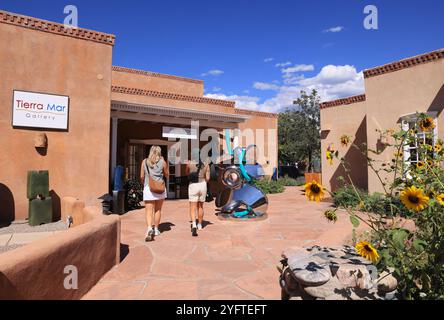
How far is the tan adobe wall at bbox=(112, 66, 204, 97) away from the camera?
15.5 metres

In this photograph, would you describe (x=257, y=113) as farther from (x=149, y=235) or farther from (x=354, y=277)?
(x=354, y=277)

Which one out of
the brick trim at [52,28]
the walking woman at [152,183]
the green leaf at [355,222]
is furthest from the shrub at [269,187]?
the green leaf at [355,222]

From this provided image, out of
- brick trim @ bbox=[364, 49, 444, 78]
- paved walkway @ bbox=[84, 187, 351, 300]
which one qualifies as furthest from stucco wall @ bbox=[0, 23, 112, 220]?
brick trim @ bbox=[364, 49, 444, 78]

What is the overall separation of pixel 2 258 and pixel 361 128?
1189cm

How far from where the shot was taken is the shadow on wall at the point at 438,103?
8.40 metres

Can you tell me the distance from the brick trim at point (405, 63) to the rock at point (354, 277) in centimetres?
874

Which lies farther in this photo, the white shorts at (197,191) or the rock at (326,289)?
the white shorts at (197,191)

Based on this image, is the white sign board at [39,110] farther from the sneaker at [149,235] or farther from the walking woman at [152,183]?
the sneaker at [149,235]

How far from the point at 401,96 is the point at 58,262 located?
9938 millimetres

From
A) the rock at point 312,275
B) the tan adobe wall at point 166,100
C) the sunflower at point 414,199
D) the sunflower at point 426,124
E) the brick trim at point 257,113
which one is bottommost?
the rock at point 312,275

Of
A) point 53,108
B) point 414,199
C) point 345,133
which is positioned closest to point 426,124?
point 414,199

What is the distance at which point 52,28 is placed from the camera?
25.6ft

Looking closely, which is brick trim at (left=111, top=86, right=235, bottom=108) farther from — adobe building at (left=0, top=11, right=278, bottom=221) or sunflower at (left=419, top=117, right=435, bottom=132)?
sunflower at (left=419, top=117, right=435, bottom=132)

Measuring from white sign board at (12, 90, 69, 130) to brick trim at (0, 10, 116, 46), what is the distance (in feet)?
5.51
